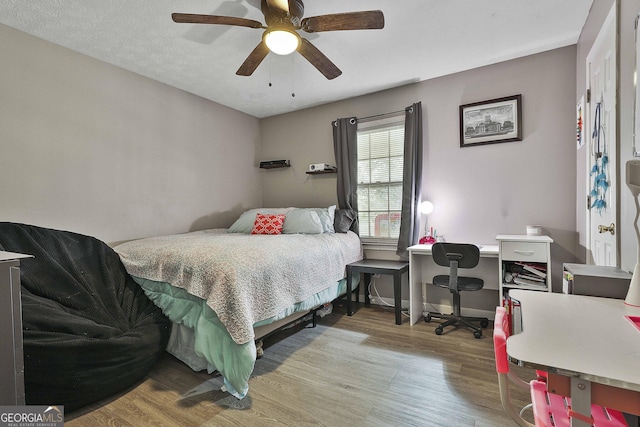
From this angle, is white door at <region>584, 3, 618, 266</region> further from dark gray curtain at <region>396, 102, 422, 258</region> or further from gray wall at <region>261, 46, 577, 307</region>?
dark gray curtain at <region>396, 102, 422, 258</region>

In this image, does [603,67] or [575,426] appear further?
[603,67]

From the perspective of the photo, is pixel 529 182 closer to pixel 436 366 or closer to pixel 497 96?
pixel 497 96

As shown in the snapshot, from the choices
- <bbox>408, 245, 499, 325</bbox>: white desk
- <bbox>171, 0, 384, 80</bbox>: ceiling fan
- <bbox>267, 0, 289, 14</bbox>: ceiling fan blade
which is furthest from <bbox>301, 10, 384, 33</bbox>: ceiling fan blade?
<bbox>408, 245, 499, 325</bbox>: white desk

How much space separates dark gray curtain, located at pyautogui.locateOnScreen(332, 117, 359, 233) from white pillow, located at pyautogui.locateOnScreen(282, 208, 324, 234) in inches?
20.9

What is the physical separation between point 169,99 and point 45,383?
284cm

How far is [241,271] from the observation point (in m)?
1.92

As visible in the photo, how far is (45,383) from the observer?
5.36 ft

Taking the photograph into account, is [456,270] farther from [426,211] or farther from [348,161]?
[348,161]

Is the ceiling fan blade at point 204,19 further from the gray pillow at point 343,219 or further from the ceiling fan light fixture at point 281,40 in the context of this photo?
the gray pillow at point 343,219

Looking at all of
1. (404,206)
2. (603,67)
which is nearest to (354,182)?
(404,206)

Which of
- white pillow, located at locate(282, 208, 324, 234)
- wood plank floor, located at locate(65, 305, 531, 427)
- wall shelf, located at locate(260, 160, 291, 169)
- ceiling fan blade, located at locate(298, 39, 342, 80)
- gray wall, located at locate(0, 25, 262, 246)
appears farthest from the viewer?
wall shelf, located at locate(260, 160, 291, 169)

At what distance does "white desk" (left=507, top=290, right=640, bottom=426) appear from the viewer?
699 mm

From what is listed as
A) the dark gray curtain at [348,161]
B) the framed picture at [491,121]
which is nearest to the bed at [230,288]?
the dark gray curtain at [348,161]

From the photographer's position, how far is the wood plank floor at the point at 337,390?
5.38 feet
